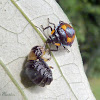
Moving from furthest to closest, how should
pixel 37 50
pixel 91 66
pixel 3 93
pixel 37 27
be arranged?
pixel 91 66, pixel 37 27, pixel 37 50, pixel 3 93

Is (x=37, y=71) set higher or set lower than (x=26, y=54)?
lower

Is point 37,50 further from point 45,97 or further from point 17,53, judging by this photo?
point 45,97

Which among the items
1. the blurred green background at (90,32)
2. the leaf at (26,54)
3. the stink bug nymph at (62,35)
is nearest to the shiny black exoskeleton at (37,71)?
the leaf at (26,54)

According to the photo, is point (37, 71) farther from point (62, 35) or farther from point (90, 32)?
point (90, 32)

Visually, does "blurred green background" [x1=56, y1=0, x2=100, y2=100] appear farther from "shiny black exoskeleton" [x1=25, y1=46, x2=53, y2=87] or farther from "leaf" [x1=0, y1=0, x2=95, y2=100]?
"shiny black exoskeleton" [x1=25, y1=46, x2=53, y2=87]

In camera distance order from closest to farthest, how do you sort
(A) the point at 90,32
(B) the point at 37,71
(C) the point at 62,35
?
(B) the point at 37,71 < (C) the point at 62,35 < (A) the point at 90,32

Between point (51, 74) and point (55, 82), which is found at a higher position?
point (51, 74)

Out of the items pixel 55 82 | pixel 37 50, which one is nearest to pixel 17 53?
pixel 37 50

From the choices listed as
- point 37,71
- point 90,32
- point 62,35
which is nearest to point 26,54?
point 37,71
